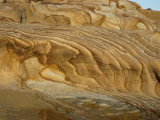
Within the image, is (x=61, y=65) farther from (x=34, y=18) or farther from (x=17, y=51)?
(x=34, y=18)

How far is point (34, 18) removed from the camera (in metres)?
6.29

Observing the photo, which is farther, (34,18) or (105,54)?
(34,18)

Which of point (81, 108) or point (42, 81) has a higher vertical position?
point (81, 108)

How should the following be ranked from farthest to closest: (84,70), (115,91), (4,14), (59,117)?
(4,14)
(84,70)
(115,91)
(59,117)

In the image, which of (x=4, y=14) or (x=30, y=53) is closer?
(x=30, y=53)

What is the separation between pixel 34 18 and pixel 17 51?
261 centimetres

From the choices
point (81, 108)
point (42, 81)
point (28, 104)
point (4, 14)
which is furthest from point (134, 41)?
point (4, 14)

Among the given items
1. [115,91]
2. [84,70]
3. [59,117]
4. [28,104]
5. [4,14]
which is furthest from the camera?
[4,14]

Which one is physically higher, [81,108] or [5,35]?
[5,35]

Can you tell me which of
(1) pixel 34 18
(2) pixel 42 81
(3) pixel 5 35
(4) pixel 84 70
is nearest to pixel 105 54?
(4) pixel 84 70

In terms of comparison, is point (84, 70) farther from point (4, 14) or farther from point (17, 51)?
point (4, 14)

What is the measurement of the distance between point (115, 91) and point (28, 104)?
133 cm

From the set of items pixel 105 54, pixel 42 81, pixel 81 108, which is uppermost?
pixel 105 54

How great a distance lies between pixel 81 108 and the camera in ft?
8.93
